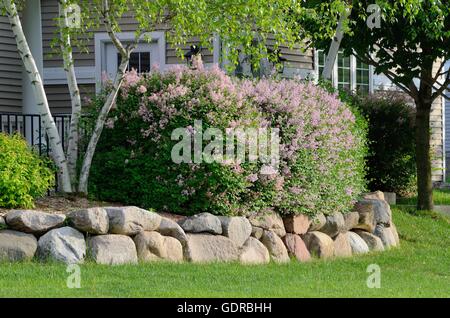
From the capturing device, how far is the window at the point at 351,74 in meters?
19.8

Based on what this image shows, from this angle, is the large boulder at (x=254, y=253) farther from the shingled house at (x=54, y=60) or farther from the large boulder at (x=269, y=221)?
the shingled house at (x=54, y=60)

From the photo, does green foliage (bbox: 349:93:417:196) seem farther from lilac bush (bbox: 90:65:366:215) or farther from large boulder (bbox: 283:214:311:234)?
large boulder (bbox: 283:214:311:234)

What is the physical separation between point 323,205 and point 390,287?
124 inches

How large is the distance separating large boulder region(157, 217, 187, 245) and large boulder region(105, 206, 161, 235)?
185 mm

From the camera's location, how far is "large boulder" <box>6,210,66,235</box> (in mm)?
9570

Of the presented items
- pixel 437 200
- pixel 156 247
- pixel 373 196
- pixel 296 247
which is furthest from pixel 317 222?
pixel 437 200

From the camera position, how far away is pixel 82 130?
12211 mm

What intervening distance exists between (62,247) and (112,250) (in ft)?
1.76

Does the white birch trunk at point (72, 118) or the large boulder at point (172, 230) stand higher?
the white birch trunk at point (72, 118)

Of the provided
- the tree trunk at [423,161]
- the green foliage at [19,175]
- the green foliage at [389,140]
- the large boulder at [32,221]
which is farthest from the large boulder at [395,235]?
the large boulder at [32,221]

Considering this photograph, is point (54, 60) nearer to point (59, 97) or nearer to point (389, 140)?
point (59, 97)

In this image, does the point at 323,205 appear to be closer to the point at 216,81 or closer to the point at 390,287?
the point at 216,81

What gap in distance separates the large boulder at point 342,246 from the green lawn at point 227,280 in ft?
2.28

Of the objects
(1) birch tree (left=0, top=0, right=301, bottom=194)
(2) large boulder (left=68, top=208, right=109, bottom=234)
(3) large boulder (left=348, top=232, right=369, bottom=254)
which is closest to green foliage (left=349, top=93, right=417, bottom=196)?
(3) large boulder (left=348, top=232, right=369, bottom=254)
